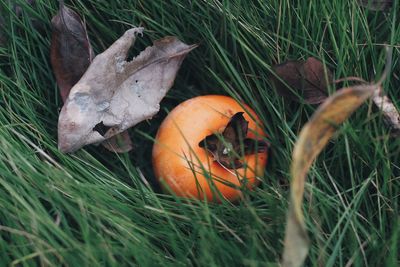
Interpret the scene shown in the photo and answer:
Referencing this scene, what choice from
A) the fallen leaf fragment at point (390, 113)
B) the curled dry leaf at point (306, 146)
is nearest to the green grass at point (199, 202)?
the fallen leaf fragment at point (390, 113)

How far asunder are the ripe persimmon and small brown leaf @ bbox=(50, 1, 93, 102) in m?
0.43

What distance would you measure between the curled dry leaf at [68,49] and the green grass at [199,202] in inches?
2.8

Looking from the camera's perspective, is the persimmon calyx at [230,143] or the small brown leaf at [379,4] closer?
the persimmon calyx at [230,143]

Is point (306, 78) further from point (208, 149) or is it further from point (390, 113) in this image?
point (208, 149)

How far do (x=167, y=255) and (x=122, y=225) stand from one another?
180 mm

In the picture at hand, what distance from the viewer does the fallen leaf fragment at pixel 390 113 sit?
78.2 inches

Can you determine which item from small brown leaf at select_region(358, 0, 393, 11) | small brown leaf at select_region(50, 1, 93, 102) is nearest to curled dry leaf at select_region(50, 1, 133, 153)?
small brown leaf at select_region(50, 1, 93, 102)

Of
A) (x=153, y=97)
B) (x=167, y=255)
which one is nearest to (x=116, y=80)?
(x=153, y=97)

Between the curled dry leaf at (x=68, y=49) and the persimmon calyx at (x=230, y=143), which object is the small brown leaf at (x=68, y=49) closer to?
the curled dry leaf at (x=68, y=49)

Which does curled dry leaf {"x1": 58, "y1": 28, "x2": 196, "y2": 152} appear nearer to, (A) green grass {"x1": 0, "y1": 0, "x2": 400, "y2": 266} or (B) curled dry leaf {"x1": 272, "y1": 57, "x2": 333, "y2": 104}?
(A) green grass {"x1": 0, "y1": 0, "x2": 400, "y2": 266}

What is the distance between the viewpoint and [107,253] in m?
1.71

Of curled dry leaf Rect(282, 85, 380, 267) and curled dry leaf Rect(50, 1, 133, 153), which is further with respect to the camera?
curled dry leaf Rect(50, 1, 133, 153)

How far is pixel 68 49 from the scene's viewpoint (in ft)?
7.76

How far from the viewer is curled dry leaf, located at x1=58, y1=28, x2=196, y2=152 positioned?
2.19 m
